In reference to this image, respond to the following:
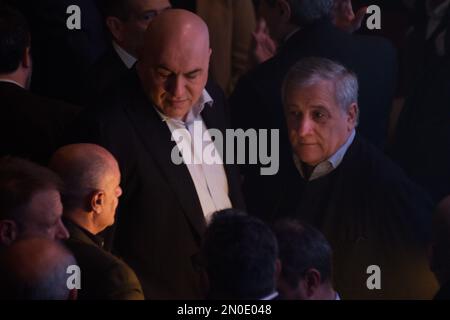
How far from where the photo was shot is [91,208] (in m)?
5.74

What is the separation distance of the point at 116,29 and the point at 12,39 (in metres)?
0.43

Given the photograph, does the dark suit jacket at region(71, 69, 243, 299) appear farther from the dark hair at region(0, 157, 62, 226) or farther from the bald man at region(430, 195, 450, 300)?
the bald man at region(430, 195, 450, 300)

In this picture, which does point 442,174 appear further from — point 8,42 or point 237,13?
point 8,42

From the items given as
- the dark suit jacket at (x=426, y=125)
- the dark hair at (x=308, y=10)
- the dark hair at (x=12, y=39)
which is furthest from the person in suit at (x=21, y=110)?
the dark suit jacket at (x=426, y=125)

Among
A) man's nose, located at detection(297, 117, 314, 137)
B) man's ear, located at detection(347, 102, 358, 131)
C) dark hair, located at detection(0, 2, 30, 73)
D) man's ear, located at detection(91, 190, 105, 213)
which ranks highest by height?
dark hair, located at detection(0, 2, 30, 73)

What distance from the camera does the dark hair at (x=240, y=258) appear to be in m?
5.20

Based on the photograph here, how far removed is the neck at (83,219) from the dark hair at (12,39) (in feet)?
2.22

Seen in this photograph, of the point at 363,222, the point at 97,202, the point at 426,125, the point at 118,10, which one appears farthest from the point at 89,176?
the point at 426,125

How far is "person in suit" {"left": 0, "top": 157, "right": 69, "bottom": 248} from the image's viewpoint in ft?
18.2

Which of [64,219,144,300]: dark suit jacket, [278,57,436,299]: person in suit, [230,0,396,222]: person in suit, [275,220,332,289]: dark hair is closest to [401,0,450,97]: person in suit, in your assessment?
[230,0,396,222]: person in suit

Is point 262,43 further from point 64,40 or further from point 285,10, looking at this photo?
point 64,40

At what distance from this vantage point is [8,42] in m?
5.93

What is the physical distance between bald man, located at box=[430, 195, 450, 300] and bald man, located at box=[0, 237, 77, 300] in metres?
1.71

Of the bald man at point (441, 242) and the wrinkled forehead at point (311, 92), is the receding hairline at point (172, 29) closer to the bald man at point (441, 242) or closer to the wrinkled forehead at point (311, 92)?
the wrinkled forehead at point (311, 92)
